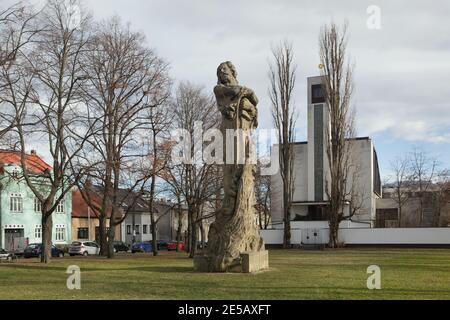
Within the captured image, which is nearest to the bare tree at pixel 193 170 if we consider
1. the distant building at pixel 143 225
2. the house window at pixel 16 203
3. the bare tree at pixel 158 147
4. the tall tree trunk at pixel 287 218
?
the bare tree at pixel 158 147

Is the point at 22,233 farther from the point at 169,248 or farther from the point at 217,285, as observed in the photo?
the point at 217,285

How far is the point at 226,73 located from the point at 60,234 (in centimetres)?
4999

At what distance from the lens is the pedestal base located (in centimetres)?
1639

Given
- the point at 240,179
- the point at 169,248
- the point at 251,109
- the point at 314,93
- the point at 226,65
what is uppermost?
the point at 314,93

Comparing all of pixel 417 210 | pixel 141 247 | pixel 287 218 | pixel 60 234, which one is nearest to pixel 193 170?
pixel 287 218

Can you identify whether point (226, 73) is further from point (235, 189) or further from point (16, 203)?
point (16, 203)

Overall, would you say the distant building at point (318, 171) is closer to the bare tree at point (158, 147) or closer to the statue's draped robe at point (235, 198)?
the bare tree at point (158, 147)

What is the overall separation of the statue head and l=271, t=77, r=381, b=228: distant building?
115ft

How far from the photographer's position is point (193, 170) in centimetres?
3559

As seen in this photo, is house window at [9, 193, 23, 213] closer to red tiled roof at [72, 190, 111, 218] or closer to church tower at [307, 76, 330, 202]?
red tiled roof at [72, 190, 111, 218]

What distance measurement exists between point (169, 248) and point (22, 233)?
15.0m

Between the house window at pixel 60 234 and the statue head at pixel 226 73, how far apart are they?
48.8 m
